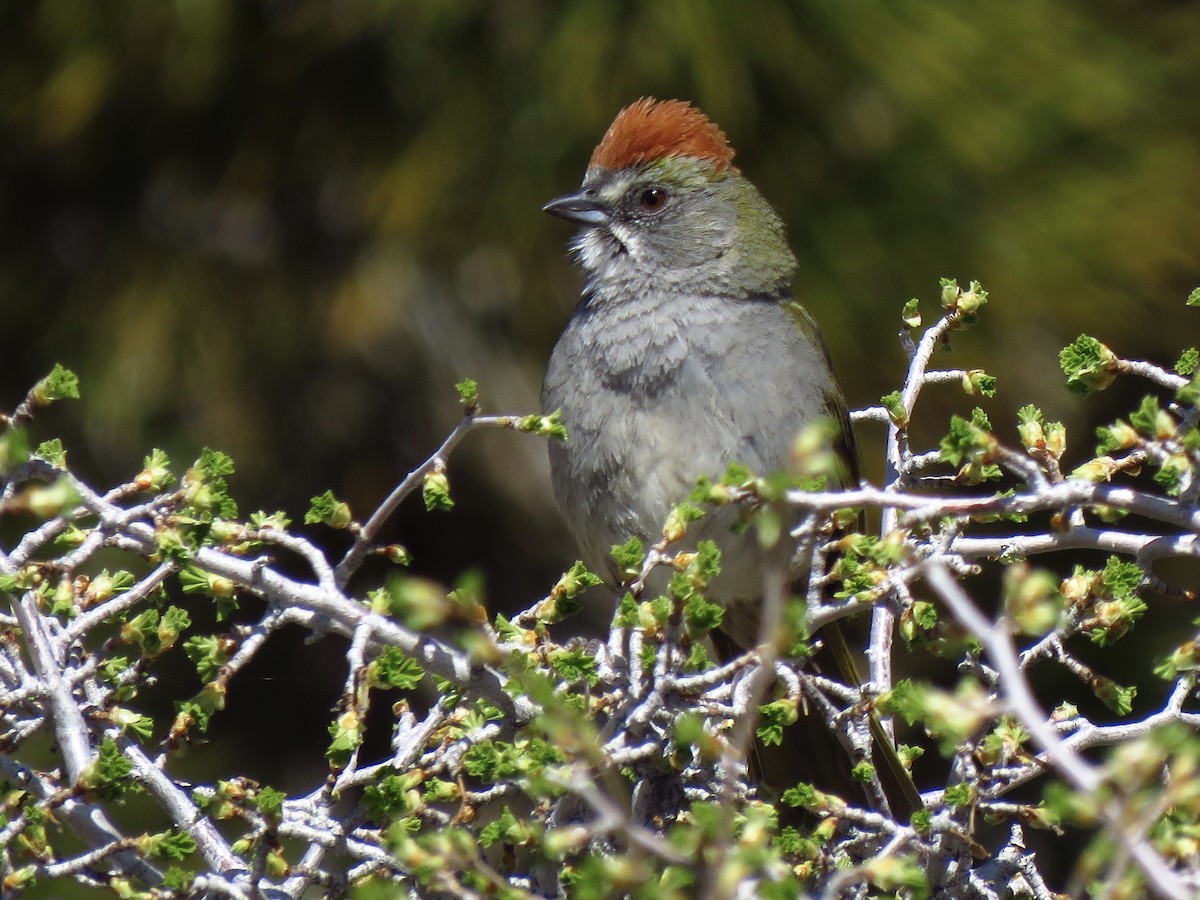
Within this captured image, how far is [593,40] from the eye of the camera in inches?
136

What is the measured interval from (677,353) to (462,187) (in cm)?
112

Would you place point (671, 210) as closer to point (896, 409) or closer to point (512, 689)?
point (896, 409)

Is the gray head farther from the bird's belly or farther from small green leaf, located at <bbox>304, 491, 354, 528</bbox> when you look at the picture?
small green leaf, located at <bbox>304, 491, 354, 528</bbox>

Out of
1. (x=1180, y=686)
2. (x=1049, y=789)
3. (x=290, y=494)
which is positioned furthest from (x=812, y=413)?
(x=290, y=494)

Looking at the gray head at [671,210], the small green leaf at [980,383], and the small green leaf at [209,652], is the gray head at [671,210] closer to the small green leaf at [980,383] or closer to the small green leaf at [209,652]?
the small green leaf at [980,383]

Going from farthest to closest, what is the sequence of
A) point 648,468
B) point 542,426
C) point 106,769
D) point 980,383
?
1. point 648,468
2. point 980,383
3. point 542,426
4. point 106,769

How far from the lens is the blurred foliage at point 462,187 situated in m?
3.49

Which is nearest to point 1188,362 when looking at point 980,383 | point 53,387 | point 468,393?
point 980,383

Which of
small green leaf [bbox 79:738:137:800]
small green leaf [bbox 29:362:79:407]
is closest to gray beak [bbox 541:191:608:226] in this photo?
small green leaf [bbox 29:362:79:407]

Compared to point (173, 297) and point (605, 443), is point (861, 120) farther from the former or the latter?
point (173, 297)

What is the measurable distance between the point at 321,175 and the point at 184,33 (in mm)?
524

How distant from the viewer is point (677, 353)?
2783mm

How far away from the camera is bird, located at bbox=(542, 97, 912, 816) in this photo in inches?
106

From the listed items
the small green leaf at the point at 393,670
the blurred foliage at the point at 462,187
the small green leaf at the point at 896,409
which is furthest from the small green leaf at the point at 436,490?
the blurred foliage at the point at 462,187
